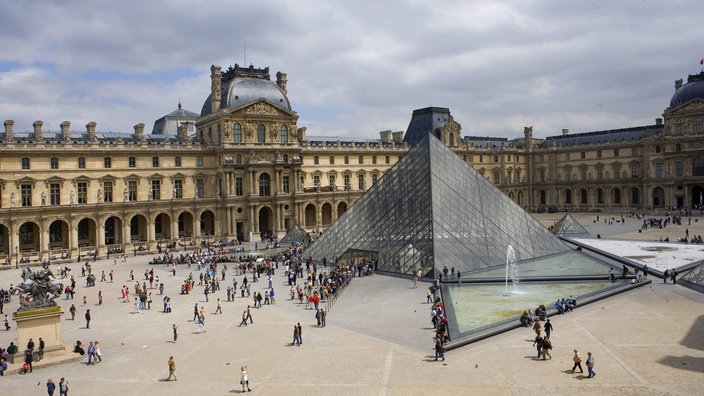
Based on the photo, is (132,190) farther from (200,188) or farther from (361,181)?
(361,181)

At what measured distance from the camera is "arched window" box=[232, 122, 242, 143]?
171ft

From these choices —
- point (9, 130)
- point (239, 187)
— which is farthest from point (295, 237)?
point (9, 130)

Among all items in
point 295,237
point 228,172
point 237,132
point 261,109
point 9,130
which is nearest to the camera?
point 9,130

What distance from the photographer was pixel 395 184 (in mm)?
37406

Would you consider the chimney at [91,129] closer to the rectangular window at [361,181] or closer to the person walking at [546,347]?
the rectangular window at [361,181]

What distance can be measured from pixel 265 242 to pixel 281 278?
62.8 feet

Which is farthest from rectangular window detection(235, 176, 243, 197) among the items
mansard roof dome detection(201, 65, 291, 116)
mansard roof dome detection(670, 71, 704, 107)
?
mansard roof dome detection(670, 71, 704, 107)

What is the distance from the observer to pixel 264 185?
5450 cm

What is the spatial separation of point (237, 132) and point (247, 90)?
13.4ft

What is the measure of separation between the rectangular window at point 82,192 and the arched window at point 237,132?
12.8 meters

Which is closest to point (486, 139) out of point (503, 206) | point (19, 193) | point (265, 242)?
point (265, 242)

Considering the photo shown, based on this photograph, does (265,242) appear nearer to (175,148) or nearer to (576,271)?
(175,148)

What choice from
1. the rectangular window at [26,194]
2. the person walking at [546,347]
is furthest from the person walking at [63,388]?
the rectangular window at [26,194]

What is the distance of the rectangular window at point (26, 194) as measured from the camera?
142ft
